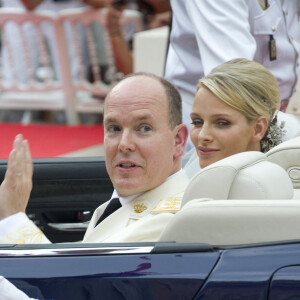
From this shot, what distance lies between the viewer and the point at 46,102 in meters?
8.98

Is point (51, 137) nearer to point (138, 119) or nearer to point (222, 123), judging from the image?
point (222, 123)

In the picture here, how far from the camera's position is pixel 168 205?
7.91ft

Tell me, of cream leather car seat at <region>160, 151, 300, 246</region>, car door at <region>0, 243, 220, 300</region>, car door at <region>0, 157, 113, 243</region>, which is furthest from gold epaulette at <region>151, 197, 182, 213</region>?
car door at <region>0, 157, 113, 243</region>

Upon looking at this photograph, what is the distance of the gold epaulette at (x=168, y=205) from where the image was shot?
7.80ft

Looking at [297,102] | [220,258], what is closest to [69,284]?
[220,258]

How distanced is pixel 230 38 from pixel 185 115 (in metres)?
0.40

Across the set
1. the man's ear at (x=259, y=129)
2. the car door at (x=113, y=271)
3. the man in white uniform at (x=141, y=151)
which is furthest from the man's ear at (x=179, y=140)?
the car door at (x=113, y=271)

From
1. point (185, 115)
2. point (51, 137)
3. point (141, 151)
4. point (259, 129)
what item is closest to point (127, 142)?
point (141, 151)

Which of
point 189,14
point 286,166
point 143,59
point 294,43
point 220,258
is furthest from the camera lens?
point 143,59

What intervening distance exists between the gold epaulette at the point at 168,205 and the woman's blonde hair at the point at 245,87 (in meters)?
0.45

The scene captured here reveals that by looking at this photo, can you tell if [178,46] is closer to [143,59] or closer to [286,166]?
[286,166]

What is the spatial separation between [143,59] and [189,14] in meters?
3.77

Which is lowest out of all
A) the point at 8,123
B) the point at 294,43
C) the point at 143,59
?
the point at 8,123

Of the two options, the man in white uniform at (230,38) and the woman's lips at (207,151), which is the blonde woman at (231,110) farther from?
the man in white uniform at (230,38)
